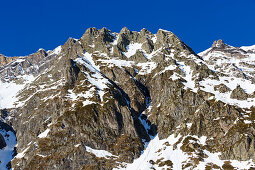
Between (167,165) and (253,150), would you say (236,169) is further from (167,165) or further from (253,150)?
(167,165)

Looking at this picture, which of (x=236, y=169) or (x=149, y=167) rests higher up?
(x=149, y=167)

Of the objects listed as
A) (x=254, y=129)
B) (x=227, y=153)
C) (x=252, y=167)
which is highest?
(x=254, y=129)

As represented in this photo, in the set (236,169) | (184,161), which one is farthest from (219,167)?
(184,161)

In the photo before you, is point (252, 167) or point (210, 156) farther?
point (210, 156)

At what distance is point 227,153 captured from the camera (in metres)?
195

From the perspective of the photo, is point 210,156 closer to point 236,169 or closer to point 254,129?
point 236,169

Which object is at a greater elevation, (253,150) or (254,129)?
(254,129)

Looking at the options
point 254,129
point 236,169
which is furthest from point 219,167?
point 254,129

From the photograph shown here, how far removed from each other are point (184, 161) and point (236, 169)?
3438 cm

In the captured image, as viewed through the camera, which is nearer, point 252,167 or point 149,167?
point 252,167

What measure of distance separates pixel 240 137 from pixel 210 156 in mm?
24680

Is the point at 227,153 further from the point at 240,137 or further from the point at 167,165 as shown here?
the point at 167,165

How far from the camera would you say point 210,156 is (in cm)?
19962

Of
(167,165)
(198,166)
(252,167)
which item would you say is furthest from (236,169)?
(167,165)
